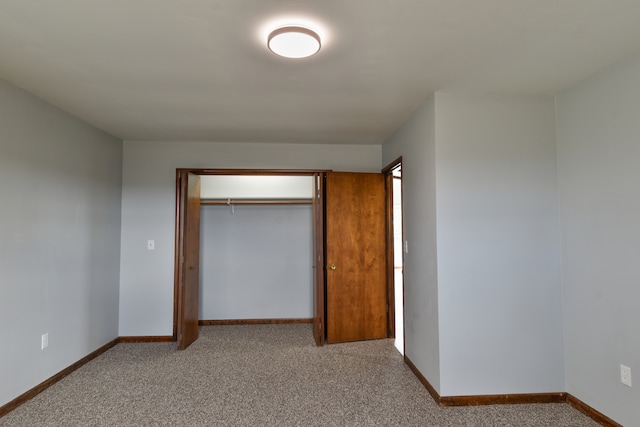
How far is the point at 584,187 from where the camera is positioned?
98.4 inches

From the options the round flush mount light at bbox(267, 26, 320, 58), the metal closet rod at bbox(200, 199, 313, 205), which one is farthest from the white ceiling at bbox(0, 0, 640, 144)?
the metal closet rod at bbox(200, 199, 313, 205)

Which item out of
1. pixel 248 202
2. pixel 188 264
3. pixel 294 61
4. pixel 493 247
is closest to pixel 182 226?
pixel 188 264

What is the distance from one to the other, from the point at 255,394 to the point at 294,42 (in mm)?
2570

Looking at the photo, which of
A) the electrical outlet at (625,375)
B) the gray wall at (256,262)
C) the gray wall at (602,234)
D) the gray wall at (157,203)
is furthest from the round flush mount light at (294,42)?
the gray wall at (256,262)

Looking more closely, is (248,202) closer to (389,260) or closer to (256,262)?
(256,262)

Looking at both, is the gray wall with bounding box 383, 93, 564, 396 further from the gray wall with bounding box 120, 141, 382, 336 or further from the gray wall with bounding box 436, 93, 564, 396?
the gray wall with bounding box 120, 141, 382, 336

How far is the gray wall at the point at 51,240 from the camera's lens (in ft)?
8.27

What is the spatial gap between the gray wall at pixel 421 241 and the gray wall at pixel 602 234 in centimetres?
101

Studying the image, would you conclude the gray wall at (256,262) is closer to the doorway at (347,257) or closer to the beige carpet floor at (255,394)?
the doorway at (347,257)

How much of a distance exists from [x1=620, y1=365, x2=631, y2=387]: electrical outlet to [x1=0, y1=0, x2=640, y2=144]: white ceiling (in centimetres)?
197

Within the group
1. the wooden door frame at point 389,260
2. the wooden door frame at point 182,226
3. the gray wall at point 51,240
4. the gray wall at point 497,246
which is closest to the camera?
the gray wall at point 51,240

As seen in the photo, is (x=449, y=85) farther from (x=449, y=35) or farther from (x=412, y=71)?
(x=449, y=35)

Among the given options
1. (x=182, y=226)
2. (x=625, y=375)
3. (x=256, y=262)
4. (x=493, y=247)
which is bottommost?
(x=625, y=375)

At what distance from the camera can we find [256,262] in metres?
4.88
